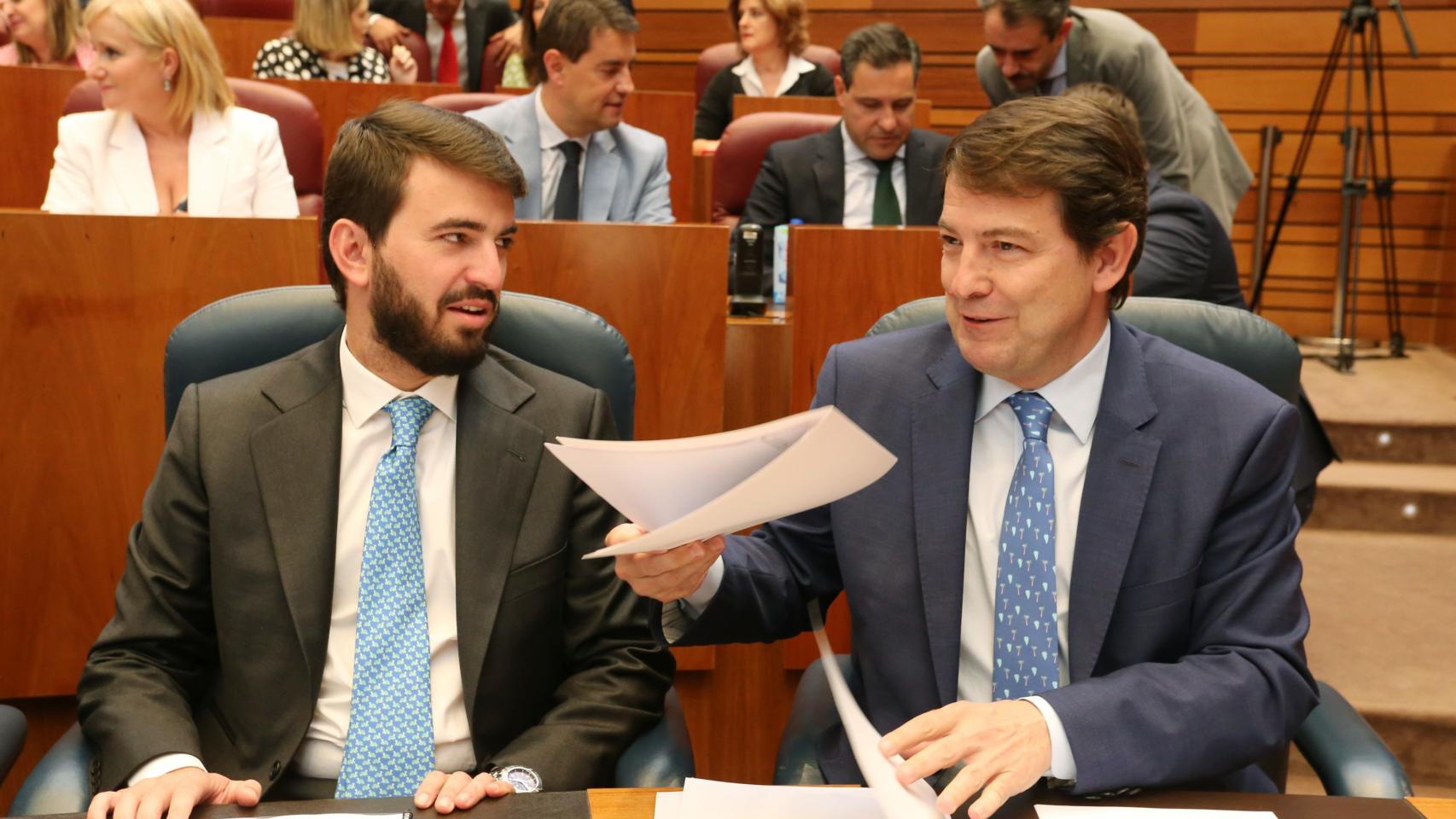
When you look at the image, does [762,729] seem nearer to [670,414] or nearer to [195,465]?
[670,414]

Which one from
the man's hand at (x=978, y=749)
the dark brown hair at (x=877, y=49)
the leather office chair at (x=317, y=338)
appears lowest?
the man's hand at (x=978, y=749)

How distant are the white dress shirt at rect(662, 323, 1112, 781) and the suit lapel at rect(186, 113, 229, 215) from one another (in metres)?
2.41

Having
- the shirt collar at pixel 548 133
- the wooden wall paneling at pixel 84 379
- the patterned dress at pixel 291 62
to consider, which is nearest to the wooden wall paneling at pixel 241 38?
the patterned dress at pixel 291 62

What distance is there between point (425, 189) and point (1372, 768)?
1318 mm

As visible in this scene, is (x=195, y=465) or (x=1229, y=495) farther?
(x=195, y=465)

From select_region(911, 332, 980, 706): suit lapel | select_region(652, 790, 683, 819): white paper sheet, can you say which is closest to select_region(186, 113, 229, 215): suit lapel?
select_region(911, 332, 980, 706): suit lapel

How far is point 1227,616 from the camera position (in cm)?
148

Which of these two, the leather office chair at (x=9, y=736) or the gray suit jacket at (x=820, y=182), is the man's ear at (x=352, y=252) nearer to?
the leather office chair at (x=9, y=736)

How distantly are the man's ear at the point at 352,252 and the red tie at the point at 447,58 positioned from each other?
15.3 feet

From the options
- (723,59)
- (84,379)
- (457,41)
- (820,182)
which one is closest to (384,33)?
(457,41)

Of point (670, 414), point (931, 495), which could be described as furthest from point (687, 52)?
point (931, 495)

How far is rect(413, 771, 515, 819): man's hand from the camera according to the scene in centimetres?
122

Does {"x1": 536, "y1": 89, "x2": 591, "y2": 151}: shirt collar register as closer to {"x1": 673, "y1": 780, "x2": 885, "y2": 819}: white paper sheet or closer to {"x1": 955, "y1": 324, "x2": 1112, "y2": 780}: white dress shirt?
{"x1": 955, "y1": 324, "x2": 1112, "y2": 780}: white dress shirt

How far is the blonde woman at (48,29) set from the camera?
184 inches
